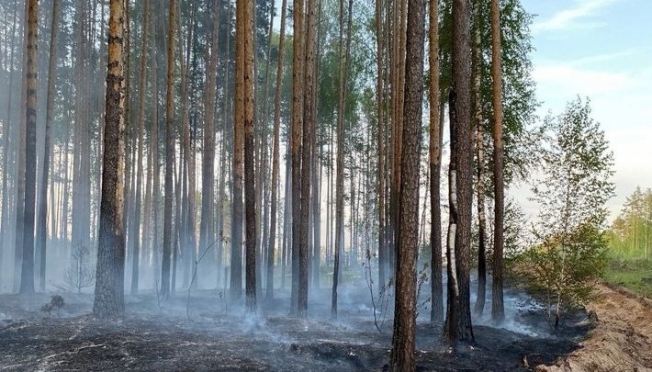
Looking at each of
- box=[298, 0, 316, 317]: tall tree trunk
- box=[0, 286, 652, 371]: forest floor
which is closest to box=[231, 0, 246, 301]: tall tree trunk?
box=[0, 286, 652, 371]: forest floor

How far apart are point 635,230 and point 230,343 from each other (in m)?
30.9

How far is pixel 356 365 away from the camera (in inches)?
296

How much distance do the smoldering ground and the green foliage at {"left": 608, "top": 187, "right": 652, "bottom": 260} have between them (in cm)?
1727

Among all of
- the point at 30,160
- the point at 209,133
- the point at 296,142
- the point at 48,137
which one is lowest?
the point at 30,160

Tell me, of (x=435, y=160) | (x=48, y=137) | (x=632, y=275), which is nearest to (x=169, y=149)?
(x=48, y=137)

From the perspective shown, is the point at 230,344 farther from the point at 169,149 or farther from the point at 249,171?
the point at 169,149

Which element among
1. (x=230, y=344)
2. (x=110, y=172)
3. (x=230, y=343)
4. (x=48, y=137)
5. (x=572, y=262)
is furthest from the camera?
(x=48, y=137)

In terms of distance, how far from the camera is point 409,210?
658 centimetres

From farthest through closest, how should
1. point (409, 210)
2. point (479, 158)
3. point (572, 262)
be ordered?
point (479, 158)
point (572, 262)
point (409, 210)

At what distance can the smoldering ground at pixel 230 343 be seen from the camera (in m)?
6.84

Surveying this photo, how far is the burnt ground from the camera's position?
6.82 m

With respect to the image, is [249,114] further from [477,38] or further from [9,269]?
[9,269]

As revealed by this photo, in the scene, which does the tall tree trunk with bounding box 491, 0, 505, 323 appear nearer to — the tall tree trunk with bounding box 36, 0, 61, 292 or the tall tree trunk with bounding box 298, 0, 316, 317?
the tall tree trunk with bounding box 298, 0, 316, 317

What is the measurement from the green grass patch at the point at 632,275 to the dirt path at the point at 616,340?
1.01 metres
